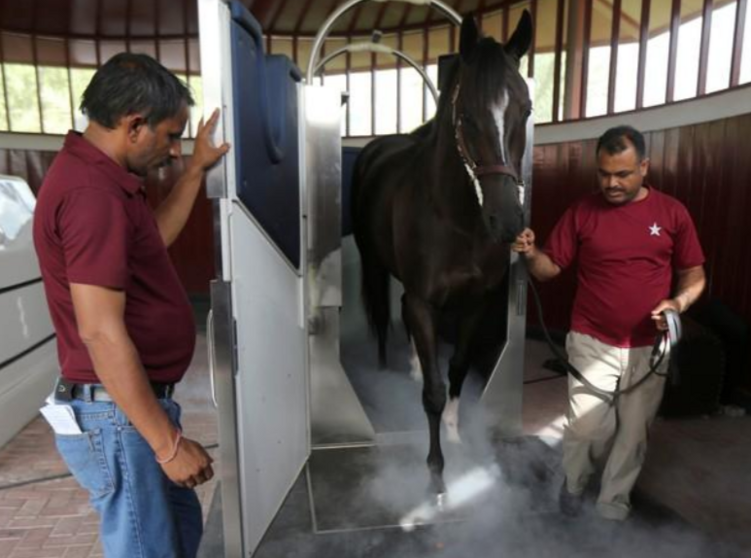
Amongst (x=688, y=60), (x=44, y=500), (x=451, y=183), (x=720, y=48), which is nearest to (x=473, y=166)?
(x=451, y=183)

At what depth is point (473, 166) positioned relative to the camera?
1.90 meters

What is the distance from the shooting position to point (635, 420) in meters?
2.10

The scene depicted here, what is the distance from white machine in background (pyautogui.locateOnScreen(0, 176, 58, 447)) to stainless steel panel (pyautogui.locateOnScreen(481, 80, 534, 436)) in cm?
263

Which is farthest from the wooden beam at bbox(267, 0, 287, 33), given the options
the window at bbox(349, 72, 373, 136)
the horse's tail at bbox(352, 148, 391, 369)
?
the horse's tail at bbox(352, 148, 391, 369)

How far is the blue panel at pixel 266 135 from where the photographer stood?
1.58m

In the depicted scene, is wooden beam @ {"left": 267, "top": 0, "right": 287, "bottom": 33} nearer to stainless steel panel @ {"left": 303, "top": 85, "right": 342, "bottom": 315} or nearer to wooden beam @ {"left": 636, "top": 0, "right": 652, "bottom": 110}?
wooden beam @ {"left": 636, "top": 0, "right": 652, "bottom": 110}

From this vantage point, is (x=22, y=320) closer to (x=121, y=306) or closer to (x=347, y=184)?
(x=347, y=184)

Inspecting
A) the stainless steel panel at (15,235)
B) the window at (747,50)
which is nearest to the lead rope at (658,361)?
the window at (747,50)

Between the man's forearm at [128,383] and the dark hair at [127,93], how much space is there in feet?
1.51

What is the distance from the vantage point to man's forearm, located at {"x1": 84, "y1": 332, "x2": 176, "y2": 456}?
1.03m

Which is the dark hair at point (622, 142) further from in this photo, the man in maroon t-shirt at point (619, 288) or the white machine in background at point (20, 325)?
the white machine in background at point (20, 325)

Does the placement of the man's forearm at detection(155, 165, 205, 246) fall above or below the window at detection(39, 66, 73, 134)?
below

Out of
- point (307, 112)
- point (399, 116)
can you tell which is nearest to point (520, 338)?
point (307, 112)

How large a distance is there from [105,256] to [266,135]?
0.93m
